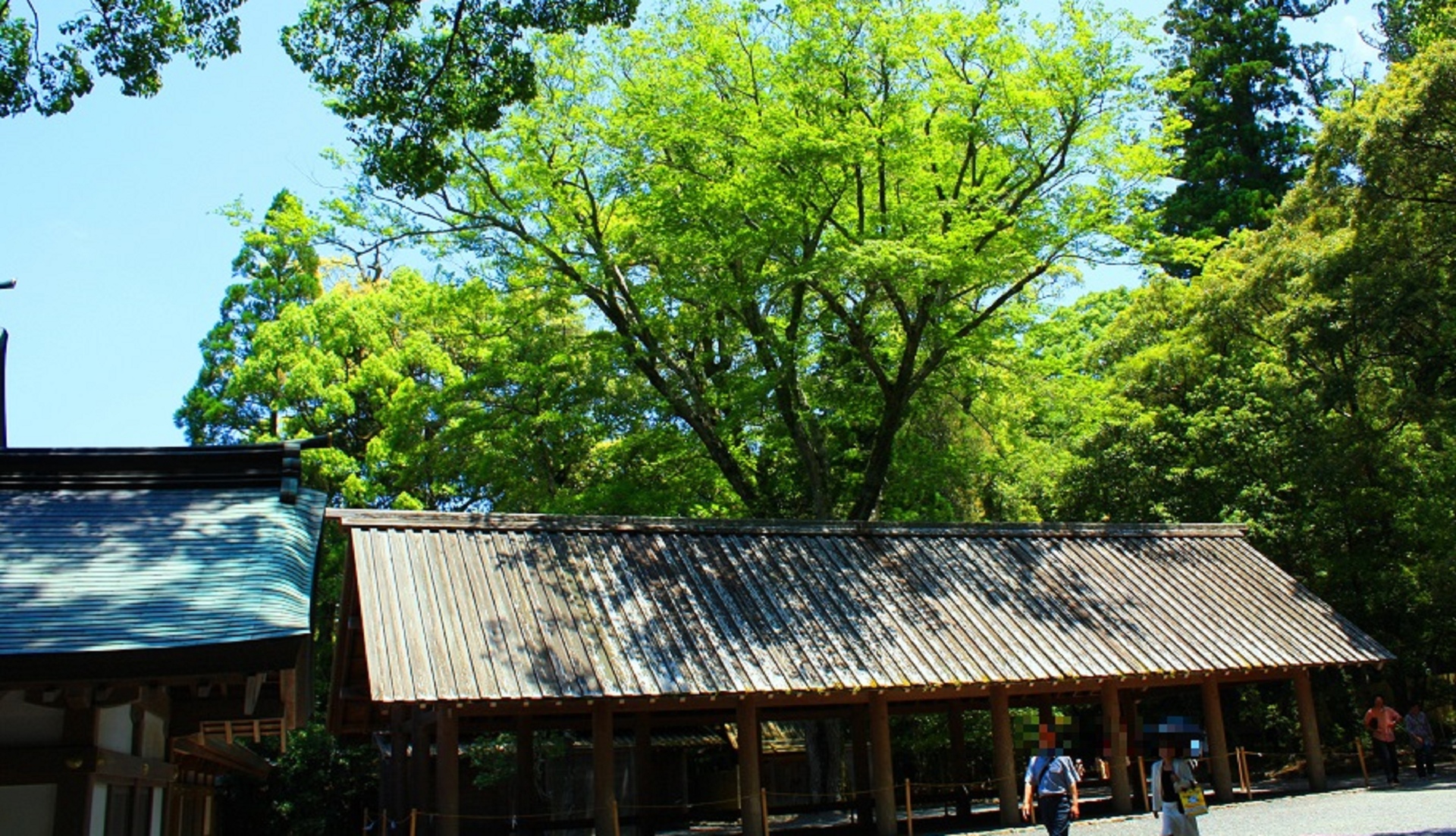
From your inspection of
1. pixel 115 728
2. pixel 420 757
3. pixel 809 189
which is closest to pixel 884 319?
pixel 809 189

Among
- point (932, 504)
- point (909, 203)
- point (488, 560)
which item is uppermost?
point (909, 203)

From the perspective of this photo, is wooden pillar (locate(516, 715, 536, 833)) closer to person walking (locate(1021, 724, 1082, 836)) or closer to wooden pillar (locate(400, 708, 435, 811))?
wooden pillar (locate(400, 708, 435, 811))

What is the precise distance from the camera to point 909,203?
1952 centimetres

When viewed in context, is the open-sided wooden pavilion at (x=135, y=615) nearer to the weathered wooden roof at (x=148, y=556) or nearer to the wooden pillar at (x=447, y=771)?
the weathered wooden roof at (x=148, y=556)

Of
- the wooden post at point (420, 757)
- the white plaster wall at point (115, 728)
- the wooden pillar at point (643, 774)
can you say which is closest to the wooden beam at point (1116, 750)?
the wooden pillar at point (643, 774)

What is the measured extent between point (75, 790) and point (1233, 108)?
46.0m

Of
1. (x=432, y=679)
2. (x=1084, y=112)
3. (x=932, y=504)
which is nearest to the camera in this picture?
(x=432, y=679)

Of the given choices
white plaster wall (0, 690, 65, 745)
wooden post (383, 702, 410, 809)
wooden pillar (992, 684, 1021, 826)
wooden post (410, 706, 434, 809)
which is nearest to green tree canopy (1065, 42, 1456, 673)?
wooden pillar (992, 684, 1021, 826)

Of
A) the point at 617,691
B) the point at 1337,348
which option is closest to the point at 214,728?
the point at 617,691

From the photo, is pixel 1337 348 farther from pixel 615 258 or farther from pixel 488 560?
pixel 488 560

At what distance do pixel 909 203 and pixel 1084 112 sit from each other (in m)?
3.24

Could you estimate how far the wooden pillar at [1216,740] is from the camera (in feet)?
51.5

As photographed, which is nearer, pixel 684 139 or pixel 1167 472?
pixel 684 139

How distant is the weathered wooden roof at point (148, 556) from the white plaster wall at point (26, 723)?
65 centimetres
